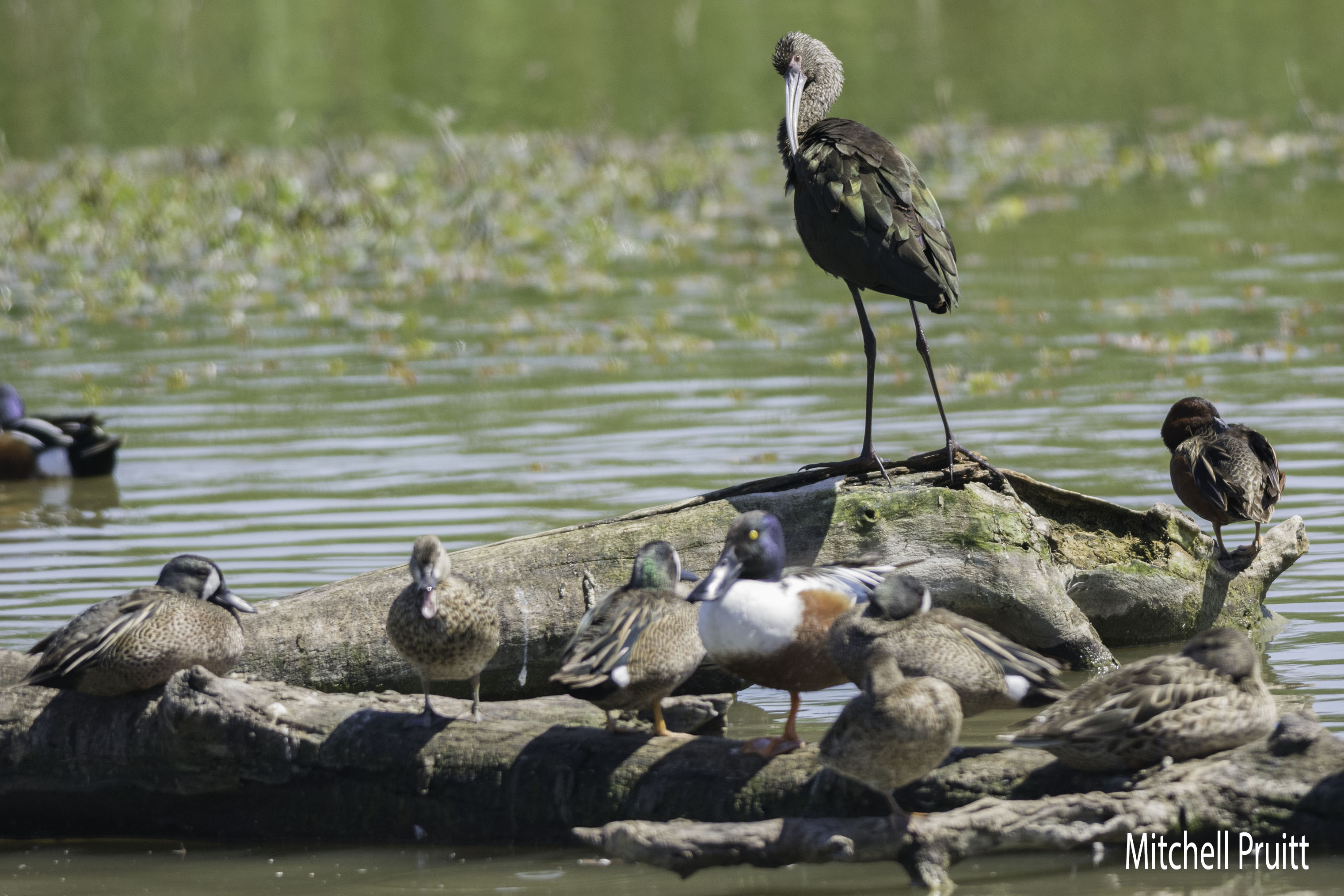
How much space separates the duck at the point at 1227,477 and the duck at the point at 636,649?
9.93ft

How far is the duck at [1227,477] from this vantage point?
778 cm

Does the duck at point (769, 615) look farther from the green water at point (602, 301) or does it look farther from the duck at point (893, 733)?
the green water at point (602, 301)

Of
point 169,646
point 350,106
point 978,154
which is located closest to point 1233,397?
point 169,646

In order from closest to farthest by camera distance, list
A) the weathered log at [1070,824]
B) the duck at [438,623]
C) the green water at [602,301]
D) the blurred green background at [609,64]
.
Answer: the weathered log at [1070,824] → the duck at [438,623] → the green water at [602,301] → the blurred green background at [609,64]

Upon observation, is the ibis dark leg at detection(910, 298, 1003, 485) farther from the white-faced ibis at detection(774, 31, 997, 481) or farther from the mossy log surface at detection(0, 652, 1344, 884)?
the mossy log surface at detection(0, 652, 1344, 884)

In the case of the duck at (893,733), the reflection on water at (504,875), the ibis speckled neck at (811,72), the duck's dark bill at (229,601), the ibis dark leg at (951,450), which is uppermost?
the ibis speckled neck at (811,72)

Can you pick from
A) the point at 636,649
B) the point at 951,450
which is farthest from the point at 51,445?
the point at 636,649

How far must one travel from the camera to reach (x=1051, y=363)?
12.8 metres

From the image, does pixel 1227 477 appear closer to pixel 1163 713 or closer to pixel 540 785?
pixel 1163 713

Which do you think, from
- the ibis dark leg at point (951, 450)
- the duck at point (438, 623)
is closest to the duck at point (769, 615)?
the duck at point (438, 623)

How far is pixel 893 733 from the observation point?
195 inches

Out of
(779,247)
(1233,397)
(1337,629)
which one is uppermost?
(779,247)

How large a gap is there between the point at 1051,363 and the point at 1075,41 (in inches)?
683

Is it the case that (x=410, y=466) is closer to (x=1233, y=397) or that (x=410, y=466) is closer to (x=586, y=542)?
(x=586, y=542)
